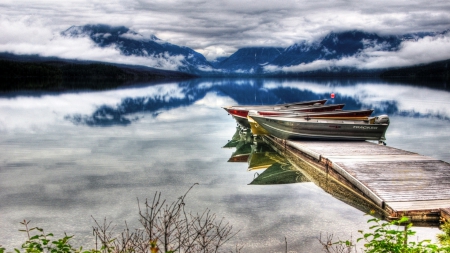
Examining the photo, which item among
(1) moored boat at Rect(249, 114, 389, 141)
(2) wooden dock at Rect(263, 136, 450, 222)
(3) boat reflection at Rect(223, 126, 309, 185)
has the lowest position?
(3) boat reflection at Rect(223, 126, 309, 185)

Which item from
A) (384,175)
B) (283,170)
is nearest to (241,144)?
(283,170)

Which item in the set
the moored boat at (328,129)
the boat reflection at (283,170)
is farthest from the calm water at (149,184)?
the moored boat at (328,129)

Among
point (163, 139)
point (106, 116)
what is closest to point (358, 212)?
point (163, 139)

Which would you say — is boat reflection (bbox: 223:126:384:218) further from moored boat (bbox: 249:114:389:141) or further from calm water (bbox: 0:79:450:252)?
moored boat (bbox: 249:114:389:141)

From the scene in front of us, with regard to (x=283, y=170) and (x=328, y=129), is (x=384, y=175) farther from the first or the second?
(x=328, y=129)

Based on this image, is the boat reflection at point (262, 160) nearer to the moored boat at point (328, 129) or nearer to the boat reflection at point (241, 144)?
the boat reflection at point (241, 144)

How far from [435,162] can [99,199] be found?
12.7m

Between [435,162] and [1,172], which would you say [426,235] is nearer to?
[435,162]

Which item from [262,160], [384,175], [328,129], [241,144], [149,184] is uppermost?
[328,129]

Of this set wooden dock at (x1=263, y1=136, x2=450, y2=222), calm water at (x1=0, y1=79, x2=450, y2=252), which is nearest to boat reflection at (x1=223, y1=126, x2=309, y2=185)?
calm water at (x1=0, y1=79, x2=450, y2=252)

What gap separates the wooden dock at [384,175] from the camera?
1220cm

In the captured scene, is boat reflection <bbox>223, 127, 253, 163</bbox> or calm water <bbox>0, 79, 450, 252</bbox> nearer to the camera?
calm water <bbox>0, 79, 450, 252</bbox>

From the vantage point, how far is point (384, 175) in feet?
49.2

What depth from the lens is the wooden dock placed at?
12195mm
